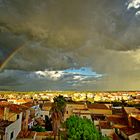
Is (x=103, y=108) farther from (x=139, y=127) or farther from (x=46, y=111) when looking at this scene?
(x=139, y=127)

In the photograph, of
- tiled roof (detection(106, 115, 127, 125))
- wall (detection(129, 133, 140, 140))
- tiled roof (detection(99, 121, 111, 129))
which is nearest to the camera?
wall (detection(129, 133, 140, 140))

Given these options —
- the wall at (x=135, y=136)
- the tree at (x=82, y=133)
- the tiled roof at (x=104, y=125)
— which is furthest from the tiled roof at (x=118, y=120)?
the tree at (x=82, y=133)

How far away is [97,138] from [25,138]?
1218cm

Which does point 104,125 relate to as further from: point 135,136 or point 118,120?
point 118,120

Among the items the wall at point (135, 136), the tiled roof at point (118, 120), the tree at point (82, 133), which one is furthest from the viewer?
the tiled roof at point (118, 120)

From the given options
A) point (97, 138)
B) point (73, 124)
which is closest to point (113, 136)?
point (73, 124)

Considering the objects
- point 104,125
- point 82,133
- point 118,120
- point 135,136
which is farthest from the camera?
point 118,120

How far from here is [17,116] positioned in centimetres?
4259

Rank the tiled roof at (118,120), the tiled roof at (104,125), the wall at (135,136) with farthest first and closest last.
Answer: the tiled roof at (118,120) → the tiled roof at (104,125) → the wall at (135,136)

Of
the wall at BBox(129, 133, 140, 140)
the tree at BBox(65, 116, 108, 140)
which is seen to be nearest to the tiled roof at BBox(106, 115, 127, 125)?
the wall at BBox(129, 133, 140, 140)

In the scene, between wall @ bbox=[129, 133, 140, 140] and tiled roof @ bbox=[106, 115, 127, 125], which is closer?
wall @ bbox=[129, 133, 140, 140]

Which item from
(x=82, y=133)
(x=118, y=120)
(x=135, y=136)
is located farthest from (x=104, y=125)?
(x=82, y=133)

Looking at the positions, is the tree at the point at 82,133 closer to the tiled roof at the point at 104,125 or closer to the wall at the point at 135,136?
the wall at the point at 135,136

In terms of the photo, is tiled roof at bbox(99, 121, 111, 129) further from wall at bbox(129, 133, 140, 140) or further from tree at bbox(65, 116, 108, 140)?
tree at bbox(65, 116, 108, 140)
